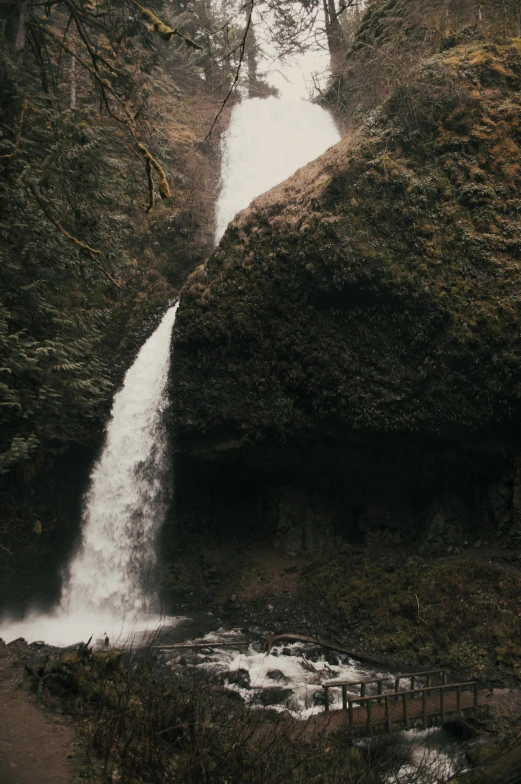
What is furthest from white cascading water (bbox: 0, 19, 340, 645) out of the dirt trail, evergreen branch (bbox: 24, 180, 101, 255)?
evergreen branch (bbox: 24, 180, 101, 255)

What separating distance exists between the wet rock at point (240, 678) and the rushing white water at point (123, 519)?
11.8 feet

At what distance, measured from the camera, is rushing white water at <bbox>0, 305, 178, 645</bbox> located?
1202cm

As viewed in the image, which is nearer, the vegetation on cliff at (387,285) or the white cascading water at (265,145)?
the vegetation on cliff at (387,285)

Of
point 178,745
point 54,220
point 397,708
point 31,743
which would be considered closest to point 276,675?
point 397,708

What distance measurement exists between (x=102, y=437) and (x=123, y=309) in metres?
3.96

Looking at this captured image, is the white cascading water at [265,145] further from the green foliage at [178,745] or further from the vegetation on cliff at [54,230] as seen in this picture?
the green foliage at [178,745]

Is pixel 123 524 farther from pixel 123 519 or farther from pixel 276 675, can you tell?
pixel 276 675

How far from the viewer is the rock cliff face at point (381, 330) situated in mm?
10609

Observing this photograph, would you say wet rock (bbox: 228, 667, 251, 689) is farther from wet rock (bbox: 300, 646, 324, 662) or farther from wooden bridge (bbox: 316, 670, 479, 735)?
wooden bridge (bbox: 316, 670, 479, 735)

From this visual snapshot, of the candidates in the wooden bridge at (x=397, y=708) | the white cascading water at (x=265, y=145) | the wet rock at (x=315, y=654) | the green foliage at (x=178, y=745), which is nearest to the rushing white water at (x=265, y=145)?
the white cascading water at (x=265, y=145)

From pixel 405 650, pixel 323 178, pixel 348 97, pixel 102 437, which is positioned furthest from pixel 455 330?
pixel 348 97

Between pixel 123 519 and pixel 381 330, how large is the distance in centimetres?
721

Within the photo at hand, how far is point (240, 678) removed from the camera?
841 cm

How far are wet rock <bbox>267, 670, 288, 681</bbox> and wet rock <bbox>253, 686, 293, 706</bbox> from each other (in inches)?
17.5
